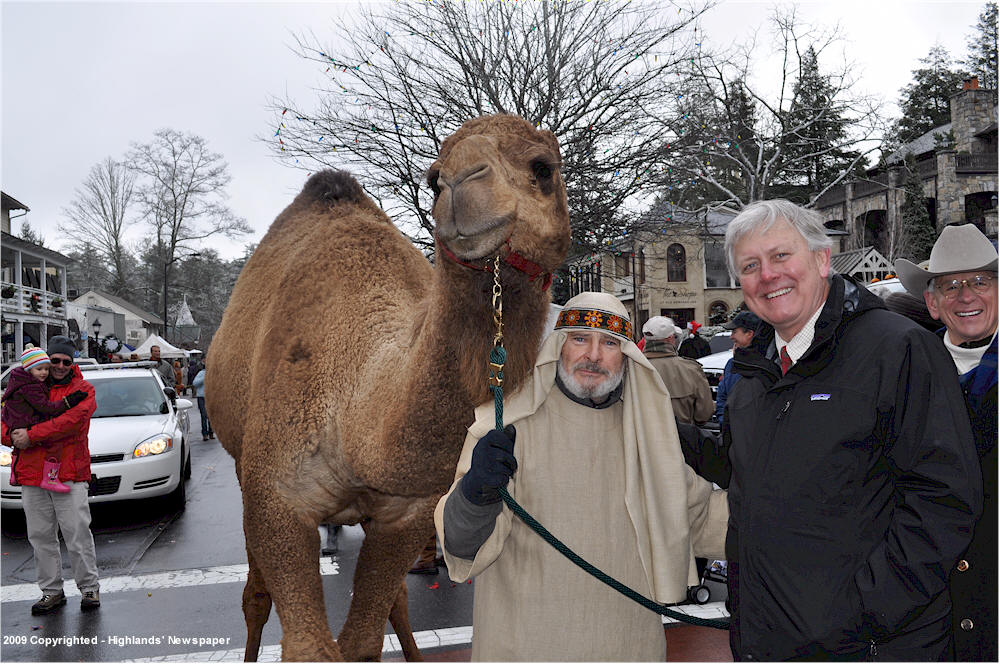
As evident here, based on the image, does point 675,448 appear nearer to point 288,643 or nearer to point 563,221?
point 563,221

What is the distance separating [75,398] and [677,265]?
103 feet

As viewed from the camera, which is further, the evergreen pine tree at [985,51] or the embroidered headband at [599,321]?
the evergreen pine tree at [985,51]

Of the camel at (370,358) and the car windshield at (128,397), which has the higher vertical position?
the camel at (370,358)

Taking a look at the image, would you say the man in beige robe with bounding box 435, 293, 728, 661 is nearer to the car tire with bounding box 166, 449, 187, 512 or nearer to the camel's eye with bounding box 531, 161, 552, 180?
the camel's eye with bounding box 531, 161, 552, 180

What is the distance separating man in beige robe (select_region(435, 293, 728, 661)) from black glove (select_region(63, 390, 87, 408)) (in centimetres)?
480

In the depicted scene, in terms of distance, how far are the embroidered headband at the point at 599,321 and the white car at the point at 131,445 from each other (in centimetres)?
682

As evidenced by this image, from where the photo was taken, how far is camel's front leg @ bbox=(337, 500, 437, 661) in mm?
3578

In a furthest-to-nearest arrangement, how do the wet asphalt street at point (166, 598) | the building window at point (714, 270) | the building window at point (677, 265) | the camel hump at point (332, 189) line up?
the building window at point (714, 270) → the building window at point (677, 265) → the wet asphalt street at point (166, 598) → the camel hump at point (332, 189)

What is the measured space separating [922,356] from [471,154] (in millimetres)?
1305

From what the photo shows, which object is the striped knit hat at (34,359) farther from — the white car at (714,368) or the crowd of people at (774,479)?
the white car at (714,368)

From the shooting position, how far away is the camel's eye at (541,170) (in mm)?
2178

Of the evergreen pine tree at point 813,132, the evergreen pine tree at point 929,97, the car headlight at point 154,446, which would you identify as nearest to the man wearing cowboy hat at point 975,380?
the car headlight at point 154,446

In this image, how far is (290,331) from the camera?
359 cm

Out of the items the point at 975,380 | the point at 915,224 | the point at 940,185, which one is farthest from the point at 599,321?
the point at 940,185
